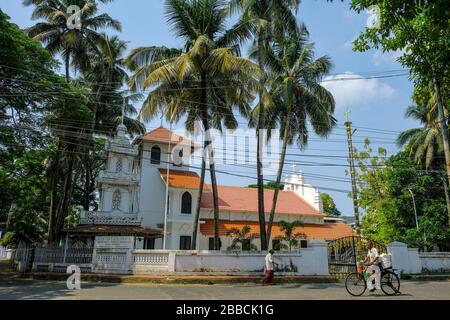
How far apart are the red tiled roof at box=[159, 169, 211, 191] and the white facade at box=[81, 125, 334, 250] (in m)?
0.33

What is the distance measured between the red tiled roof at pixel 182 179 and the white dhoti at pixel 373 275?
659 inches

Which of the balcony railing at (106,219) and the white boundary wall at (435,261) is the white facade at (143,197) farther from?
the white boundary wall at (435,261)

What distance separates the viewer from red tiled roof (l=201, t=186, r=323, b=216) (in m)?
29.3

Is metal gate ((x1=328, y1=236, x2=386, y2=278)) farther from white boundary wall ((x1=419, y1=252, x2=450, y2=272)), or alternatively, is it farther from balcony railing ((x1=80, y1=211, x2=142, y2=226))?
balcony railing ((x1=80, y1=211, x2=142, y2=226))

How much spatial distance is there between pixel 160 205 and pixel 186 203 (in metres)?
2.19

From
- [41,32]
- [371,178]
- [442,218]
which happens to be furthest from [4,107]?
[442,218]

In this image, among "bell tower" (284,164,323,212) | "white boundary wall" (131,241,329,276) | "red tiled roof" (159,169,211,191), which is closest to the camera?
"white boundary wall" (131,241,329,276)

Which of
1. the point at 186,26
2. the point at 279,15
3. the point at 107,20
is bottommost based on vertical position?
the point at 186,26

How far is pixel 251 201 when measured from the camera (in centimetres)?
3161

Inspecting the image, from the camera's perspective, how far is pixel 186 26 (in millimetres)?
19203

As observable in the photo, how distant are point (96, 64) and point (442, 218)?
30.0 m

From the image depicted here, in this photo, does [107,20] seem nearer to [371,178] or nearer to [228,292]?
[228,292]

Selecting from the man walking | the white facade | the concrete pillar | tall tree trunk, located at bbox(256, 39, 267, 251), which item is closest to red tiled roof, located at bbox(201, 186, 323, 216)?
the white facade

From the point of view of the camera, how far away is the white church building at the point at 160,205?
2320 cm
